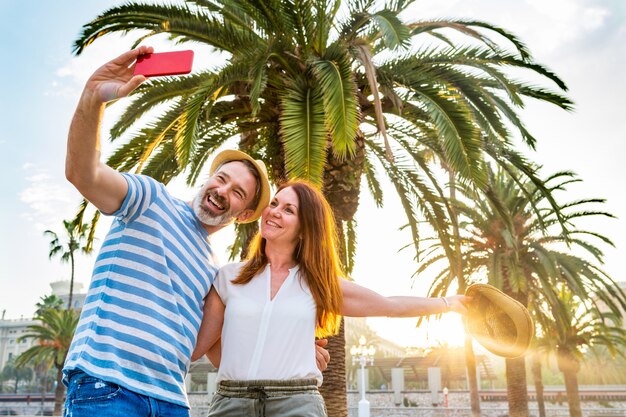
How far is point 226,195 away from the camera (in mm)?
2523

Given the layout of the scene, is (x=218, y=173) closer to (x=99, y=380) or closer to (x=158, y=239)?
(x=158, y=239)

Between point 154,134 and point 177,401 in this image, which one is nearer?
point 177,401

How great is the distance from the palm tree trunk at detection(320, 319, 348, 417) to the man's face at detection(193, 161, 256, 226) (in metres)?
5.31

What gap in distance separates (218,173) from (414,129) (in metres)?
7.04

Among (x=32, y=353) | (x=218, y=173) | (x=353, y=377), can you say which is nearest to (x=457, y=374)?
(x=353, y=377)

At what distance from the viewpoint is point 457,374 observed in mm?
48375

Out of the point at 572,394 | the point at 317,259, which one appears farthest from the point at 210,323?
the point at 572,394

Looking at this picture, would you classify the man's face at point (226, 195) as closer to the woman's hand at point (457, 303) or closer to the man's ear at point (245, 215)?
the man's ear at point (245, 215)

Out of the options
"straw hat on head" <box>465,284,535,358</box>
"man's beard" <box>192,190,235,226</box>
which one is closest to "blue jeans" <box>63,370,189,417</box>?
"man's beard" <box>192,190,235,226</box>

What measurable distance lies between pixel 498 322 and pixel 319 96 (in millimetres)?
5006

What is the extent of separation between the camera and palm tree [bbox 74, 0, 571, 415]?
6508 millimetres

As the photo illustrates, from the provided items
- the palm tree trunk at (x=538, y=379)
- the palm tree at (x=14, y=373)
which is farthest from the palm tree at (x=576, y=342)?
the palm tree at (x=14, y=373)

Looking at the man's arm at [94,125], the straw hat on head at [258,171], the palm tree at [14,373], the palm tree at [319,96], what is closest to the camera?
the man's arm at [94,125]

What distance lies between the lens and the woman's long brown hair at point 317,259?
2.45 m
